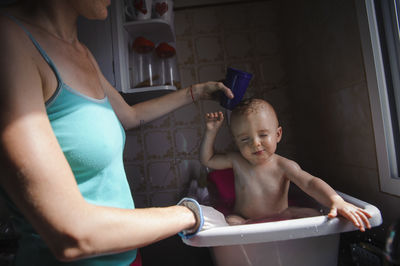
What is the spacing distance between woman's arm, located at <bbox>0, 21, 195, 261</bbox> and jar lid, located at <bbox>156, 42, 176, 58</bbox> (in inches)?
33.6

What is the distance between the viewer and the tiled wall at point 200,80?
58.6 inches

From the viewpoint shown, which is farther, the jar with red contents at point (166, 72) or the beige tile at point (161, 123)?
the beige tile at point (161, 123)

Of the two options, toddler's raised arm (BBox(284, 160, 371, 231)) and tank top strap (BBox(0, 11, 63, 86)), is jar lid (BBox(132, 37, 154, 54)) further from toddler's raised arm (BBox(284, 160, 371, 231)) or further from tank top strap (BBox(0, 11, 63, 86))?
toddler's raised arm (BBox(284, 160, 371, 231))

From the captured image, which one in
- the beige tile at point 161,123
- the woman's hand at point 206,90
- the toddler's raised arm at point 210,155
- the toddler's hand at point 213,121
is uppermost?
the woman's hand at point 206,90

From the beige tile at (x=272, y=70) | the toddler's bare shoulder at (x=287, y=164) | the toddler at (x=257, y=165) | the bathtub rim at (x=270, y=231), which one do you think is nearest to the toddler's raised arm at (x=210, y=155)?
the toddler at (x=257, y=165)

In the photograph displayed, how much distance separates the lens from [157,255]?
1.23m

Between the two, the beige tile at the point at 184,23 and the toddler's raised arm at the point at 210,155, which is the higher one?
the beige tile at the point at 184,23

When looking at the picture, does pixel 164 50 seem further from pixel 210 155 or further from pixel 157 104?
pixel 210 155

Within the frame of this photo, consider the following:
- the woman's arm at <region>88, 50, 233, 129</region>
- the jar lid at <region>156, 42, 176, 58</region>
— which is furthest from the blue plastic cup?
the jar lid at <region>156, 42, 176, 58</region>

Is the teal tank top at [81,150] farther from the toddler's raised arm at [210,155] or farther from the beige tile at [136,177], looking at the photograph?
the beige tile at [136,177]

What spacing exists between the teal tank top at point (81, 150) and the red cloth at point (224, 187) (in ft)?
2.50

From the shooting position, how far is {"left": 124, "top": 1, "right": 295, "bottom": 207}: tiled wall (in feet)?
4.88

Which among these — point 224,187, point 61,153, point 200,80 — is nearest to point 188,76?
point 200,80

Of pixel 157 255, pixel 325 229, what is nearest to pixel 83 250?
pixel 325 229
